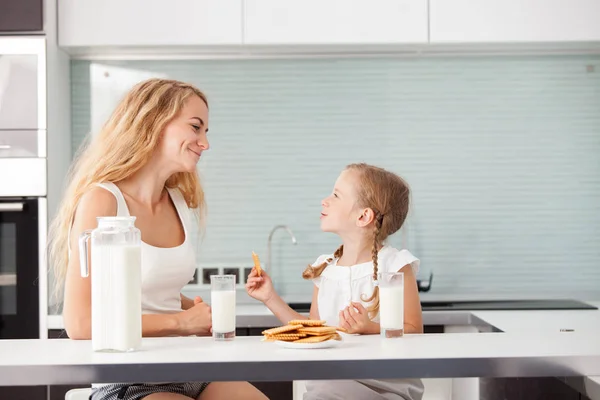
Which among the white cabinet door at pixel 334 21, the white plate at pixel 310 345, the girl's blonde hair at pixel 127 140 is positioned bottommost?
the white plate at pixel 310 345

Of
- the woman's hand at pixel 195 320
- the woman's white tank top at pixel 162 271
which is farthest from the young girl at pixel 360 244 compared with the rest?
the woman's hand at pixel 195 320

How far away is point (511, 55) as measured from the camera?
12.1 ft

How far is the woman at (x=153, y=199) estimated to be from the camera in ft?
5.81

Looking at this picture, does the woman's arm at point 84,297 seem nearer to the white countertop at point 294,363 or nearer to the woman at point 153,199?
the woman at point 153,199

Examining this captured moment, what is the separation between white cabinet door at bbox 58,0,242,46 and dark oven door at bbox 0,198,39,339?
74cm

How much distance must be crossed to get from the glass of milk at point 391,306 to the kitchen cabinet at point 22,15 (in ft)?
7.14

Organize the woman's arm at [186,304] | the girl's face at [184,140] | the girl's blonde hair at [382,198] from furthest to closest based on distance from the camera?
the girl's blonde hair at [382,198] → the woman's arm at [186,304] → the girl's face at [184,140]

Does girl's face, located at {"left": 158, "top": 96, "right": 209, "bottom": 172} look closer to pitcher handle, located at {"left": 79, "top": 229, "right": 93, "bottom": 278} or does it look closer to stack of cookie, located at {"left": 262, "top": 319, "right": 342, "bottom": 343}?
pitcher handle, located at {"left": 79, "top": 229, "right": 93, "bottom": 278}

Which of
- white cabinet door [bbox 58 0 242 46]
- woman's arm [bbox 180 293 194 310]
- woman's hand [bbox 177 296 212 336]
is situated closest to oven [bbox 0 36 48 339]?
white cabinet door [bbox 58 0 242 46]

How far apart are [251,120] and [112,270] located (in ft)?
7.55

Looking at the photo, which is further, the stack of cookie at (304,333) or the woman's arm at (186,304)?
the woman's arm at (186,304)

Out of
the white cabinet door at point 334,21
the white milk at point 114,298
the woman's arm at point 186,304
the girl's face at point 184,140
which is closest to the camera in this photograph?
the white milk at point 114,298

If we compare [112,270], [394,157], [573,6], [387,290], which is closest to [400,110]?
[394,157]

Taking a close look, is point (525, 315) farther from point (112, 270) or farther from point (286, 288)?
point (112, 270)
